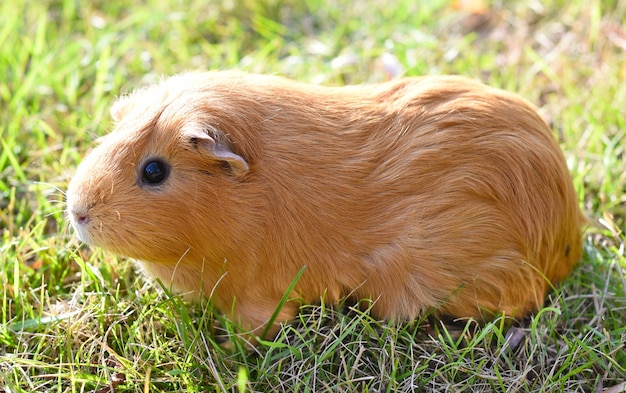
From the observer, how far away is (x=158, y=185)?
3115mm

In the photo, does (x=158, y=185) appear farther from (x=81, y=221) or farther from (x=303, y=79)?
(x=303, y=79)

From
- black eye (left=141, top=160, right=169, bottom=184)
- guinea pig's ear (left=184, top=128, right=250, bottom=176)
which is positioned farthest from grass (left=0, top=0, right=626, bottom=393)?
guinea pig's ear (left=184, top=128, right=250, bottom=176)

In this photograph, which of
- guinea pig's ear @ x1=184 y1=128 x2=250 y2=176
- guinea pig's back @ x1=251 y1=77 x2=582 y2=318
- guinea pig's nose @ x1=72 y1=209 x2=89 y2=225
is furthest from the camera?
guinea pig's back @ x1=251 y1=77 x2=582 y2=318

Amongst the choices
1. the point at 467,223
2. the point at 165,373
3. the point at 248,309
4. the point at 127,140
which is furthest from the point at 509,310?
the point at 127,140

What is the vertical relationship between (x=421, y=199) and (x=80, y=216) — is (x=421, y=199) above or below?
below

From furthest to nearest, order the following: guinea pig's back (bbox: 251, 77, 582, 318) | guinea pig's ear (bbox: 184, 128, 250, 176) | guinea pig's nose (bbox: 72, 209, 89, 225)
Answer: guinea pig's back (bbox: 251, 77, 582, 318) < guinea pig's nose (bbox: 72, 209, 89, 225) < guinea pig's ear (bbox: 184, 128, 250, 176)

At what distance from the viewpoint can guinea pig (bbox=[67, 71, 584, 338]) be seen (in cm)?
311

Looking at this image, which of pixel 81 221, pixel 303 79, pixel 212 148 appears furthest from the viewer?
pixel 303 79

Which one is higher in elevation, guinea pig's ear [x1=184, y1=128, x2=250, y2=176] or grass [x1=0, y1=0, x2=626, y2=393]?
guinea pig's ear [x1=184, y1=128, x2=250, y2=176]

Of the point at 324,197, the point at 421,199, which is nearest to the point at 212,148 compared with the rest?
the point at 324,197

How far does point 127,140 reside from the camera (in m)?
3.13

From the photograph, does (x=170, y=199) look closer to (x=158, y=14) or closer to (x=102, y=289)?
(x=102, y=289)

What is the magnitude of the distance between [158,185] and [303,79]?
2.40 metres

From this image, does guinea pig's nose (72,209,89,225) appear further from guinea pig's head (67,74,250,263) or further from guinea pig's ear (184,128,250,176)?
guinea pig's ear (184,128,250,176)
